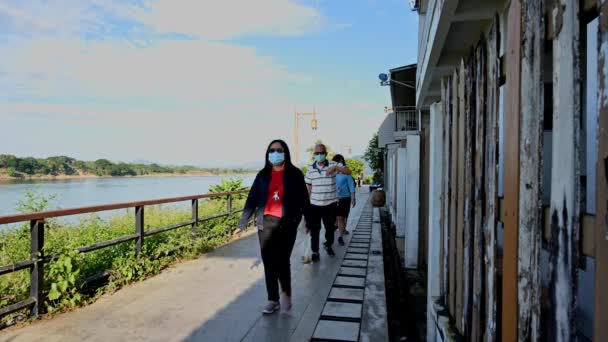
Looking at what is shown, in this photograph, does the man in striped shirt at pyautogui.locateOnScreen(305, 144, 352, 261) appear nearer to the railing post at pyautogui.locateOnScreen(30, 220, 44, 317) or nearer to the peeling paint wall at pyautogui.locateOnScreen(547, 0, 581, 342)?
the railing post at pyautogui.locateOnScreen(30, 220, 44, 317)

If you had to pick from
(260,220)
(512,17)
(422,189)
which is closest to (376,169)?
(422,189)

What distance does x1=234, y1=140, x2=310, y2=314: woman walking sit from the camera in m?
3.80

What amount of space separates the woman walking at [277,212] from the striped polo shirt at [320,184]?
1989mm

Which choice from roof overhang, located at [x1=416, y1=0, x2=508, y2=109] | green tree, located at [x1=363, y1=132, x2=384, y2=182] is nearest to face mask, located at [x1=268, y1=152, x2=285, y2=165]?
roof overhang, located at [x1=416, y1=0, x2=508, y2=109]

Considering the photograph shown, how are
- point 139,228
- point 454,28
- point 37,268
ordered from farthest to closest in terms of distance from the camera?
point 139,228 → point 37,268 → point 454,28

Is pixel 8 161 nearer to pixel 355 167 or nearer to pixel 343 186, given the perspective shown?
pixel 343 186

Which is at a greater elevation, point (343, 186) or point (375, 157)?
point (375, 157)

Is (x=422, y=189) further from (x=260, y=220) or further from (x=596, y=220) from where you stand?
(x=596, y=220)

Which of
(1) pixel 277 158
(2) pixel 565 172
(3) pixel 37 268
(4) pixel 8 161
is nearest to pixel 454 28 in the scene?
(2) pixel 565 172

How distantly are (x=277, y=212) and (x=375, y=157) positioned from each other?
99.5 feet

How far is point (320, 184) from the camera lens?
20.0 ft

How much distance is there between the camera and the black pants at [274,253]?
3783 millimetres

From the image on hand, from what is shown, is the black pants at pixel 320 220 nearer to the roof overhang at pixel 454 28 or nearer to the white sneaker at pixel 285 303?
the white sneaker at pixel 285 303

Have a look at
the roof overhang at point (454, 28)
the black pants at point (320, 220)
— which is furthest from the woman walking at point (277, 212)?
the black pants at point (320, 220)
